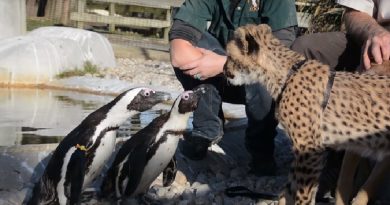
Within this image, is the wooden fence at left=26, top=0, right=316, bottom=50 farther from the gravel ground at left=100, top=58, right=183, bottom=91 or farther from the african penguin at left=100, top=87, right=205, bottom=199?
the african penguin at left=100, top=87, right=205, bottom=199

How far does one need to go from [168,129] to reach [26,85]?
6428 mm

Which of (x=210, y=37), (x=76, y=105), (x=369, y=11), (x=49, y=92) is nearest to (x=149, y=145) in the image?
(x=210, y=37)

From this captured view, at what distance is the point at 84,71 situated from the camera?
458 inches

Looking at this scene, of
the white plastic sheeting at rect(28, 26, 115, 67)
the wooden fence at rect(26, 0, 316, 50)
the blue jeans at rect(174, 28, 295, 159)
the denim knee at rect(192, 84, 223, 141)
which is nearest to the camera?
the blue jeans at rect(174, 28, 295, 159)

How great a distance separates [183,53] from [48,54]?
655 centimetres

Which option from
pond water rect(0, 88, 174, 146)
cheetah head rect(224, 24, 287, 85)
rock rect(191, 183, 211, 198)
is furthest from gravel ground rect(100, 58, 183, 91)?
cheetah head rect(224, 24, 287, 85)

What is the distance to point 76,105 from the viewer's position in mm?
8688

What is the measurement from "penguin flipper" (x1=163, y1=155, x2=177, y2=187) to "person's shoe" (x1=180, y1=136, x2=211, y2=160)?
586 mm

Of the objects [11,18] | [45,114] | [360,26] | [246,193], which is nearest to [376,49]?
[360,26]

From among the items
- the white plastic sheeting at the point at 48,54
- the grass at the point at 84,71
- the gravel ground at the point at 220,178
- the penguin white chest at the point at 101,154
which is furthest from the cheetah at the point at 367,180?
the grass at the point at 84,71

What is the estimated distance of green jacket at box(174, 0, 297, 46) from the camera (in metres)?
5.25

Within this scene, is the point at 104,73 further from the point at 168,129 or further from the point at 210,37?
the point at 168,129

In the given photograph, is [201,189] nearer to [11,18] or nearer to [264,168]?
[264,168]

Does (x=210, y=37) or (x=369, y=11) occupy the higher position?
(x=369, y=11)
